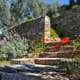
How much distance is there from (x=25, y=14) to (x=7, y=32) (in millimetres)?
11400

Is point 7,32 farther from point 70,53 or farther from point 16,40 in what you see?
point 70,53

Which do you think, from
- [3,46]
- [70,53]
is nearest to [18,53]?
[3,46]

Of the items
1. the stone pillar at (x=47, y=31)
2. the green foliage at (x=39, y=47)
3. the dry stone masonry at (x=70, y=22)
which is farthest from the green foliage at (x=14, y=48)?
the dry stone masonry at (x=70, y=22)

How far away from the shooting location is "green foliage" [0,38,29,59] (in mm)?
12023

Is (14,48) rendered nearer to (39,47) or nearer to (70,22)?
(39,47)

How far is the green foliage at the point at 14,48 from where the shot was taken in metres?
12.0

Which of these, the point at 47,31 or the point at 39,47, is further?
the point at 47,31

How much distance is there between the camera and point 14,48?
12.1 metres

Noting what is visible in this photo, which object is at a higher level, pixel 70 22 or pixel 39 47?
pixel 70 22

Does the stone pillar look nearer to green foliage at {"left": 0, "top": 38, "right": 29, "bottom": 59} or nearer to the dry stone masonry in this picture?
green foliage at {"left": 0, "top": 38, "right": 29, "bottom": 59}

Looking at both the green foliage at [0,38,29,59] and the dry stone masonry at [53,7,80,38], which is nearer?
the green foliage at [0,38,29,59]

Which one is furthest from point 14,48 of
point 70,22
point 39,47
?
point 70,22

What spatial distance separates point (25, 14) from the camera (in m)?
24.9

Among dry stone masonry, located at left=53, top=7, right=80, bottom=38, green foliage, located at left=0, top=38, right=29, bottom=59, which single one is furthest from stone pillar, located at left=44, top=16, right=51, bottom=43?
dry stone masonry, located at left=53, top=7, right=80, bottom=38
